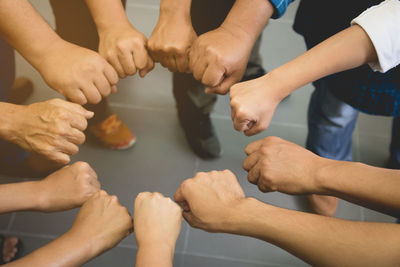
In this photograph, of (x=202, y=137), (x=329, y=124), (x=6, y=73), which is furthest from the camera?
(x=202, y=137)

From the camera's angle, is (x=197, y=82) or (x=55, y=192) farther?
(x=197, y=82)

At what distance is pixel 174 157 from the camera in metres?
1.30

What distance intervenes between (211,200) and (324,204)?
2.02 ft

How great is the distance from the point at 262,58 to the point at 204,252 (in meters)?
0.85

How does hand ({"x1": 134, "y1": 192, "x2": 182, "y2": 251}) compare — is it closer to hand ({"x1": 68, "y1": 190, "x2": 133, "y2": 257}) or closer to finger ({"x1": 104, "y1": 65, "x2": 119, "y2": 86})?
hand ({"x1": 68, "y1": 190, "x2": 133, "y2": 257})

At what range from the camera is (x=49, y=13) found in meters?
1.47

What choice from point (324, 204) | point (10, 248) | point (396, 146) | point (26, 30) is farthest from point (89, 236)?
point (396, 146)

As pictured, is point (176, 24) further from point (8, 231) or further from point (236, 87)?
point (8, 231)

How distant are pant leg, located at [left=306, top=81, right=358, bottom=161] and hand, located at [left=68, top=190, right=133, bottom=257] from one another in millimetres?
650

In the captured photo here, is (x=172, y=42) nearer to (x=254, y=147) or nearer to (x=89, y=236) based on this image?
(x=254, y=147)

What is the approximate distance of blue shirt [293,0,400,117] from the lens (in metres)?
0.76

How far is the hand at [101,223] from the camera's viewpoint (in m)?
0.70

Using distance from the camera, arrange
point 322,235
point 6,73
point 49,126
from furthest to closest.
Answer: point 6,73 → point 49,126 → point 322,235

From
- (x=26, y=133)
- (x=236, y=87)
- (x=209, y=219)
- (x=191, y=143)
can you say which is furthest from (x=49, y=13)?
(x=209, y=219)
